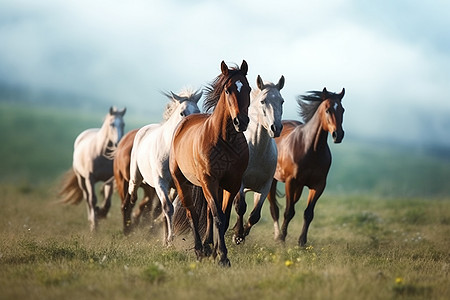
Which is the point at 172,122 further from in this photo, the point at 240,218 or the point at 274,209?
the point at 274,209

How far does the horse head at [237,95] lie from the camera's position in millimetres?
7680

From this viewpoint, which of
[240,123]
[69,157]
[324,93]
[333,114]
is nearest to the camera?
[240,123]

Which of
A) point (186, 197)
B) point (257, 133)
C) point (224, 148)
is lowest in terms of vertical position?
point (186, 197)

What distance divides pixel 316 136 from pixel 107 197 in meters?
5.58

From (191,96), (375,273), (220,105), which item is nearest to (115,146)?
(191,96)

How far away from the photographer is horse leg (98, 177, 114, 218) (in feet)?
48.2

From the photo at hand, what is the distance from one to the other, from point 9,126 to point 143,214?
272ft

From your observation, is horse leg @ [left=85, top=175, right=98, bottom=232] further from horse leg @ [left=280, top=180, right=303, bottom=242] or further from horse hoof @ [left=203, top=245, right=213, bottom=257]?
horse hoof @ [left=203, top=245, right=213, bottom=257]

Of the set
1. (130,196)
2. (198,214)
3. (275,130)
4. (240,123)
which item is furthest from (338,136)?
(130,196)

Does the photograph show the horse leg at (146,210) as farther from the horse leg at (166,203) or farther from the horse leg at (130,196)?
the horse leg at (166,203)

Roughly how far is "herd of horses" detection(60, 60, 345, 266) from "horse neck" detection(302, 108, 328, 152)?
2cm

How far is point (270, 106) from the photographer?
31.1ft

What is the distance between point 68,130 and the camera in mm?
97125

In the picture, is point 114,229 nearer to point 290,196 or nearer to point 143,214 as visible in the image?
point 143,214
